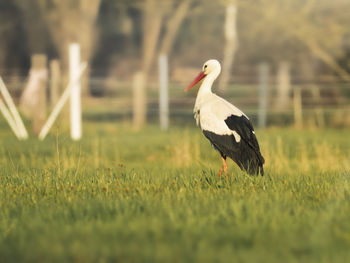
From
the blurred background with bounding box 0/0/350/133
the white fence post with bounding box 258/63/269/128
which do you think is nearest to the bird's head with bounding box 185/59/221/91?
the blurred background with bounding box 0/0/350/133

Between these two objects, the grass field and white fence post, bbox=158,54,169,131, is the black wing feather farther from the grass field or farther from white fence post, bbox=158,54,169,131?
white fence post, bbox=158,54,169,131

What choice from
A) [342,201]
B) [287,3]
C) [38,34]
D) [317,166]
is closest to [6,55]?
[38,34]

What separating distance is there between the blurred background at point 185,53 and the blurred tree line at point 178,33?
7 cm

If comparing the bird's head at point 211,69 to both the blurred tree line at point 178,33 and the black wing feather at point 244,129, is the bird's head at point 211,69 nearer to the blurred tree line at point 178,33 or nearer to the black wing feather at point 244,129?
the black wing feather at point 244,129

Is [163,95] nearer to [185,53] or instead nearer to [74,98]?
[74,98]

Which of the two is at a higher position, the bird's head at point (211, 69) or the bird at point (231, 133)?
the bird's head at point (211, 69)

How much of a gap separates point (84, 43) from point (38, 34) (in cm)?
715

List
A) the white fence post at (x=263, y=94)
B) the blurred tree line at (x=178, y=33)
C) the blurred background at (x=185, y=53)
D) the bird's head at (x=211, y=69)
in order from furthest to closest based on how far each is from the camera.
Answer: the blurred tree line at (x=178, y=33), the blurred background at (x=185, y=53), the white fence post at (x=263, y=94), the bird's head at (x=211, y=69)

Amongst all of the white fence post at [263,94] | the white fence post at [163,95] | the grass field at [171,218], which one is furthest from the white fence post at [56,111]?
the white fence post at [263,94]

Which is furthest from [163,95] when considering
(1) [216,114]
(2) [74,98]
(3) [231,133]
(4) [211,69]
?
(3) [231,133]

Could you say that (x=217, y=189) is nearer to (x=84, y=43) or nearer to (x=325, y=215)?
(x=325, y=215)

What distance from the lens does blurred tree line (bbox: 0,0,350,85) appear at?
30.6 meters

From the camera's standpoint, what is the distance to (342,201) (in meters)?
5.42

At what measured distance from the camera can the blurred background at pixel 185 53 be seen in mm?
21359
